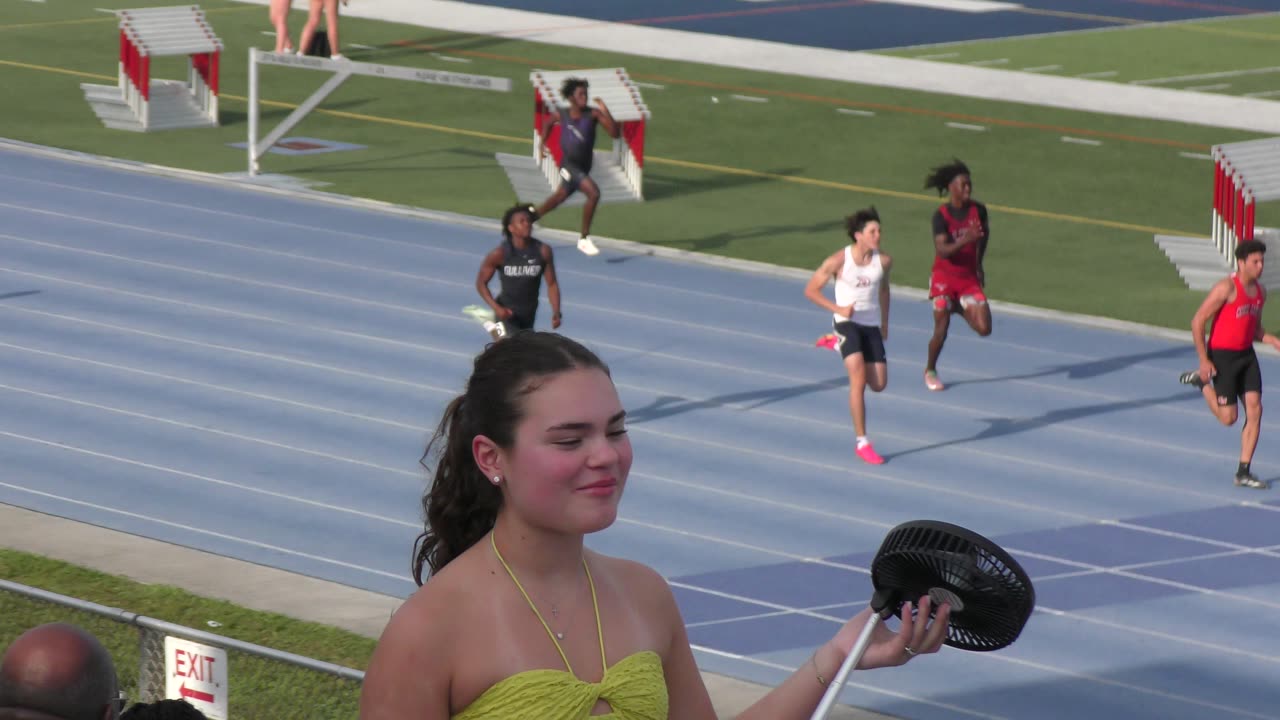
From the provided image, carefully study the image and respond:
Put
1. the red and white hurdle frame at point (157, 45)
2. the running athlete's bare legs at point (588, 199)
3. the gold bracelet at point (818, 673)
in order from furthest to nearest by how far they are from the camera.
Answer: the red and white hurdle frame at point (157, 45), the running athlete's bare legs at point (588, 199), the gold bracelet at point (818, 673)

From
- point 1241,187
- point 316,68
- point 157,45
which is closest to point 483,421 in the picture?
point 1241,187

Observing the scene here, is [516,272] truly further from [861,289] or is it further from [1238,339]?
[1238,339]

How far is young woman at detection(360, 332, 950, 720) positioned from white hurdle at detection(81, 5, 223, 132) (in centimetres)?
2333

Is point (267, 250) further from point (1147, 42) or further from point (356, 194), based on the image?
point (1147, 42)

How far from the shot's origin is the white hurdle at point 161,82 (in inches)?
1027

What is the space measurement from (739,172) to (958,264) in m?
9.50

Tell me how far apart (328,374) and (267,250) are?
15.7ft

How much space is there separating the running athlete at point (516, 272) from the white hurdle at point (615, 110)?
866 cm

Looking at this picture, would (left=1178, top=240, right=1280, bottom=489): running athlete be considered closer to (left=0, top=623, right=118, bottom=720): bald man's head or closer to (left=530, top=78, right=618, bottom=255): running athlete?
(left=530, top=78, right=618, bottom=255): running athlete

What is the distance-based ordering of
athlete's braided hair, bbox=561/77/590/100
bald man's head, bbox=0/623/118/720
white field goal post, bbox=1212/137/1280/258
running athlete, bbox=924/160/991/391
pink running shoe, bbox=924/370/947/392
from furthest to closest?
athlete's braided hair, bbox=561/77/590/100, white field goal post, bbox=1212/137/1280/258, pink running shoe, bbox=924/370/947/392, running athlete, bbox=924/160/991/391, bald man's head, bbox=0/623/118/720

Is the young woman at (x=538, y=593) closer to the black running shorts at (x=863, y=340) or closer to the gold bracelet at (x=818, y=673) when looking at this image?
the gold bracelet at (x=818, y=673)

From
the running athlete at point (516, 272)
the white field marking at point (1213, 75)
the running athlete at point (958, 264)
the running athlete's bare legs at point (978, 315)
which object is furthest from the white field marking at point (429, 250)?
the white field marking at point (1213, 75)

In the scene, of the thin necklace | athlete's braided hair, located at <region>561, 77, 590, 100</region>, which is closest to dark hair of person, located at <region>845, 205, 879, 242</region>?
athlete's braided hair, located at <region>561, 77, 590, 100</region>

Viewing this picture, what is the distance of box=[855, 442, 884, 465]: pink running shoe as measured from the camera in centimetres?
1395
